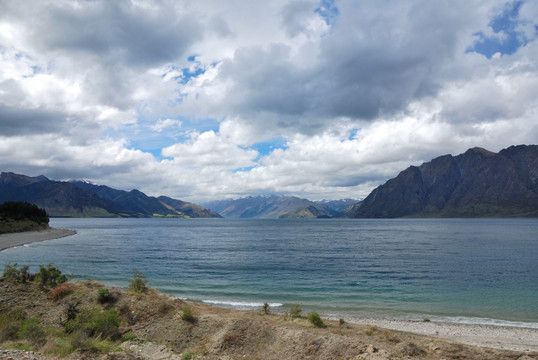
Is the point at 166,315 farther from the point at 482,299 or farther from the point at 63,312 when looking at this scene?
the point at 482,299

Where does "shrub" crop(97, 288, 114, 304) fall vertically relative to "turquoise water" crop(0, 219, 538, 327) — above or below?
above

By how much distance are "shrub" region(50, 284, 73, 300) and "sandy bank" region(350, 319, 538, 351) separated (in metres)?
23.9

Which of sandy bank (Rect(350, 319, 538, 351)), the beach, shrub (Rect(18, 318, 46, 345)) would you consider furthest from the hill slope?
sandy bank (Rect(350, 319, 538, 351))

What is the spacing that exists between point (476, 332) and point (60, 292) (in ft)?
108

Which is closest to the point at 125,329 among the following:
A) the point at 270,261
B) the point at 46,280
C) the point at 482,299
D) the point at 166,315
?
the point at 166,315

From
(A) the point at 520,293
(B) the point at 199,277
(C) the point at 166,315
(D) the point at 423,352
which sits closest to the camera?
(D) the point at 423,352

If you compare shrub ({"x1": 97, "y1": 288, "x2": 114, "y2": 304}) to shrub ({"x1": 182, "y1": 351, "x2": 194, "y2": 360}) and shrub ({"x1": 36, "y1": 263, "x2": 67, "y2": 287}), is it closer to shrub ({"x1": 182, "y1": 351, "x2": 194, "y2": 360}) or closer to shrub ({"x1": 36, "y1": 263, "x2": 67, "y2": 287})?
shrub ({"x1": 36, "y1": 263, "x2": 67, "y2": 287})

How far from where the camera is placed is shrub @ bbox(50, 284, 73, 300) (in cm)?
2575

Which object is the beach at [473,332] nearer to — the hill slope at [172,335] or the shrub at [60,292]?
the hill slope at [172,335]

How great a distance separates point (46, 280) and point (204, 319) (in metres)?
16.6

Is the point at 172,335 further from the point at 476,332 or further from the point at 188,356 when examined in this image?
the point at 476,332

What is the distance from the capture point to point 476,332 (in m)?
26.6

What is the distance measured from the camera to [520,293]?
4103 cm

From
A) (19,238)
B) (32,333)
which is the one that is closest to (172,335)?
(32,333)
